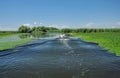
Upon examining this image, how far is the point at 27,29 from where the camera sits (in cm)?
18262

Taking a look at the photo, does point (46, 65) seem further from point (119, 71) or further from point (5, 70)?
point (119, 71)

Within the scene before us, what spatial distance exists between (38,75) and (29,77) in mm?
789

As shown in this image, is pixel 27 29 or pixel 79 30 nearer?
pixel 79 30

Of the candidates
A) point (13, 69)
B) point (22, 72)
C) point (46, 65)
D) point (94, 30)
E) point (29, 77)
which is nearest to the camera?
point (29, 77)

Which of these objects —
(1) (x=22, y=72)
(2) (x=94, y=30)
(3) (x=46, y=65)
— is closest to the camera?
(1) (x=22, y=72)

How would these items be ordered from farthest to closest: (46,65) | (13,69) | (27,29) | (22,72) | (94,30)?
1. (27,29)
2. (94,30)
3. (46,65)
4. (13,69)
5. (22,72)

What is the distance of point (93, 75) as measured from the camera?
49.9ft

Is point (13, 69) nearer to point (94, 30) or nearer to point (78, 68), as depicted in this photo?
point (78, 68)

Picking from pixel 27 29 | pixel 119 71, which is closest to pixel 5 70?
pixel 119 71

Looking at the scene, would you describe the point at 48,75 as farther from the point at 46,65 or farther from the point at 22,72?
the point at 46,65

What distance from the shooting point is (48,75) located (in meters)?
15.3

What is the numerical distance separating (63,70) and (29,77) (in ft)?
10.9

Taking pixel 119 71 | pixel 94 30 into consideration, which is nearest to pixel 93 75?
pixel 119 71

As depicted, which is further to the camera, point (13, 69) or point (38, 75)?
point (13, 69)
